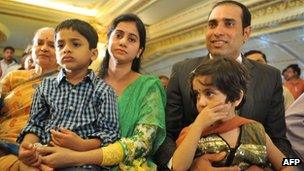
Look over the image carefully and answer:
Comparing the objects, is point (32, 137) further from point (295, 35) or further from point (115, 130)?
point (295, 35)

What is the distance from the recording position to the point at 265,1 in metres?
5.68

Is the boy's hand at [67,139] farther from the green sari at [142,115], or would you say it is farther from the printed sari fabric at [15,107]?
the printed sari fabric at [15,107]

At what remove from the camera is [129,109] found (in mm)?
1764

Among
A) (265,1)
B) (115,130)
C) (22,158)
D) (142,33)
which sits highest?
(265,1)

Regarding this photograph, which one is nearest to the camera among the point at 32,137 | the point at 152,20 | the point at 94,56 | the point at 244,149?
the point at 244,149

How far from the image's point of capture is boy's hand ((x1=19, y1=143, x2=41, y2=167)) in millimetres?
1409

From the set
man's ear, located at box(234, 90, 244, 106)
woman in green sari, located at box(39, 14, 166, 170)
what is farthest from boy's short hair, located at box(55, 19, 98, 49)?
man's ear, located at box(234, 90, 244, 106)

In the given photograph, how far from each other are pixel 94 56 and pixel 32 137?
0.47 meters

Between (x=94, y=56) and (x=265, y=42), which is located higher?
(x=265, y=42)

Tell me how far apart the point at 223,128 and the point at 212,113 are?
96 millimetres

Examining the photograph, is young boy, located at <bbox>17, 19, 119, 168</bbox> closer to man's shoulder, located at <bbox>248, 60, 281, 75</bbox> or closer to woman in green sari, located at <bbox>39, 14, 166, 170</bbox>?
woman in green sari, located at <bbox>39, 14, 166, 170</bbox>

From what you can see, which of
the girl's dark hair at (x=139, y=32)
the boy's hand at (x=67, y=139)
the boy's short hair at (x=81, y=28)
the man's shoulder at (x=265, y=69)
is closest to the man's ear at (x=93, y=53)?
the boy's short hair at (x=81, y=28)

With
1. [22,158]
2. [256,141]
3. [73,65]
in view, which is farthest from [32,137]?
[256,141]

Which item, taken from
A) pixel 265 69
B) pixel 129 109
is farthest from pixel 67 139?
pixel 265 69
